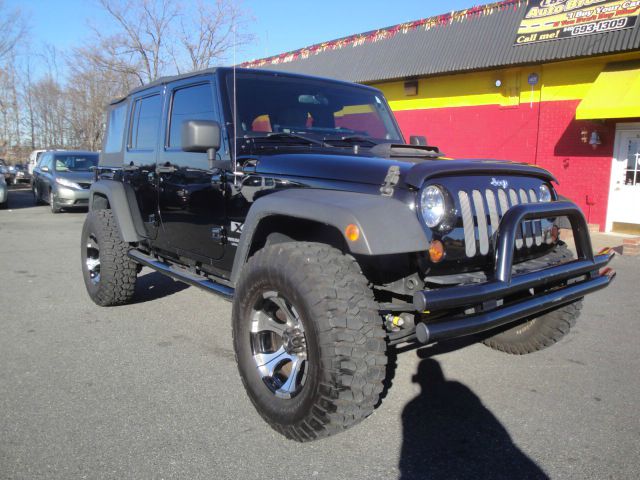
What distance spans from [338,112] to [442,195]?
167 centimetres

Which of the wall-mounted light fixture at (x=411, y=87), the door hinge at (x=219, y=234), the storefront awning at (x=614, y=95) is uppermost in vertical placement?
the wall-mounted light fixture at (x=411, y=87)

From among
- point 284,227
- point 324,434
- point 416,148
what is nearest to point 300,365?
point 324,434

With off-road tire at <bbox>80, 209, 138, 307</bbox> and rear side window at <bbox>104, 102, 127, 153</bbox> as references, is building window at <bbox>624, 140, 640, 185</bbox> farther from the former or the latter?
off-road tire at <bbox>80, 209, 138, 307</bbox>

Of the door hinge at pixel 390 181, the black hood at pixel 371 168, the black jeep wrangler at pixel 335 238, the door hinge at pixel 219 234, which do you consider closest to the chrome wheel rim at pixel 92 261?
the black jeep wrangler at pixel 335 238

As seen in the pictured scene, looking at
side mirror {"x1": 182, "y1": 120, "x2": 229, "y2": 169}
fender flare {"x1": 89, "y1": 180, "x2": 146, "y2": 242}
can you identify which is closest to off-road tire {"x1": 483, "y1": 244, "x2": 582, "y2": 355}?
side mirror {"x1": 182, "y1": 120, "x2": 229, "y2": 169}

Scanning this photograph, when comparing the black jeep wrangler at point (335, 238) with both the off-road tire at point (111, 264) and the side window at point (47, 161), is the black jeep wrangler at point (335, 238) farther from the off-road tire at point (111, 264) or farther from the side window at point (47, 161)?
the side window at point (47, 161)

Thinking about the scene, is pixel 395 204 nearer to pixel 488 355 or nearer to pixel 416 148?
pixel 416 148

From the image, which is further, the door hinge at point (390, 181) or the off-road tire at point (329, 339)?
the door hinge at point (390, 181)

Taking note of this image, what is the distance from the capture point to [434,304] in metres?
2.31

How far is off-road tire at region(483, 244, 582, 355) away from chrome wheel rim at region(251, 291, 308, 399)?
1.70 metres

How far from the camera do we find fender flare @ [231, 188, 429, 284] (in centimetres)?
235

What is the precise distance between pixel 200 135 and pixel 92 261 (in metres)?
A: 2.71

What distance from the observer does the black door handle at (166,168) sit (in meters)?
4.15

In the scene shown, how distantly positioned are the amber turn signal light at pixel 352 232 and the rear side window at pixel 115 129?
3701 mm
